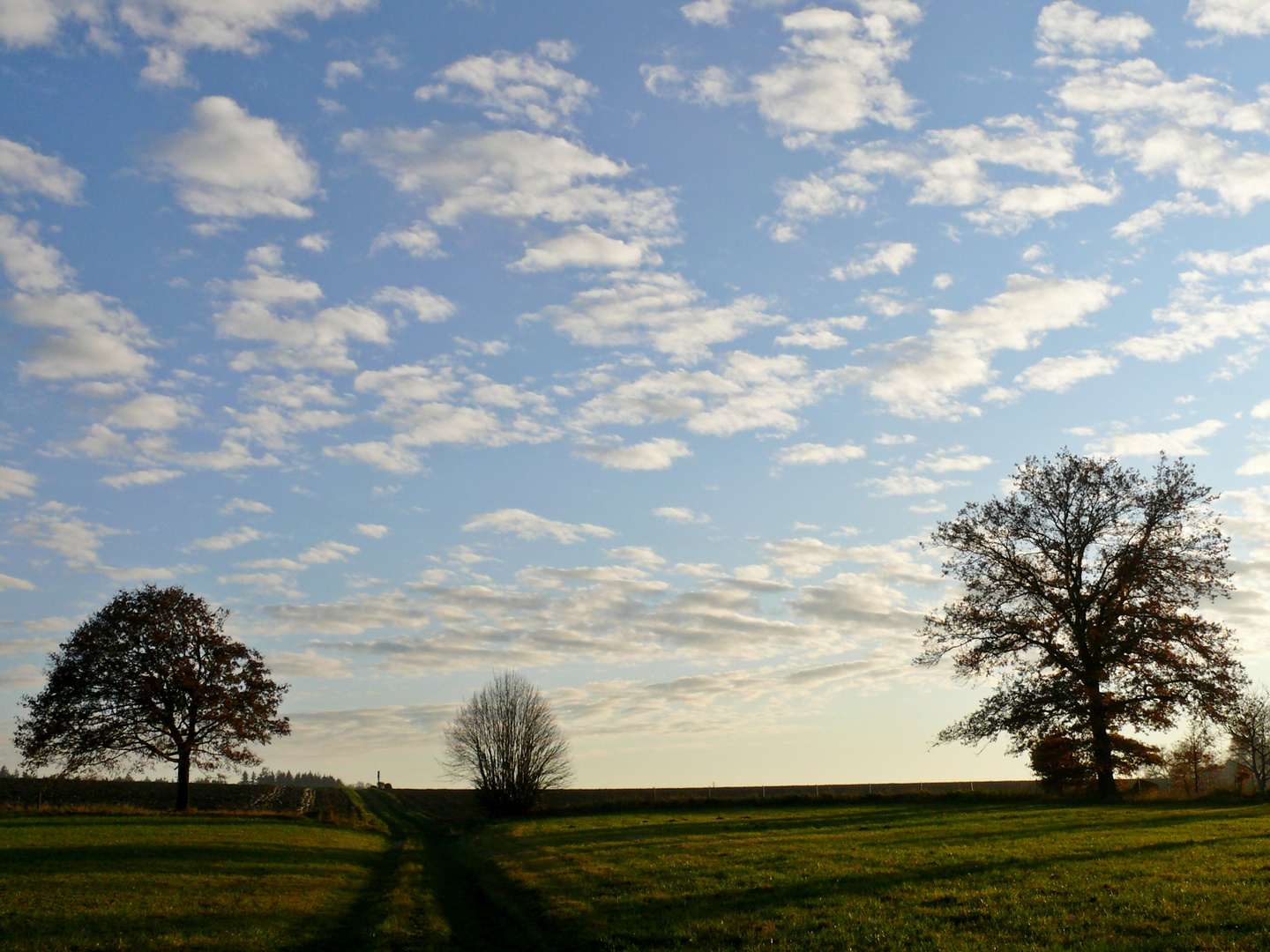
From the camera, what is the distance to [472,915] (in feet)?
66.2

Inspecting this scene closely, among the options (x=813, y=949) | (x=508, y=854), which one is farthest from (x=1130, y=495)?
(x=813, y=949)

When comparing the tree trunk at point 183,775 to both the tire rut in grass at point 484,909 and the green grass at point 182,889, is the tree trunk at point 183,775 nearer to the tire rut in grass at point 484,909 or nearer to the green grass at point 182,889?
the green grass at point 182,889

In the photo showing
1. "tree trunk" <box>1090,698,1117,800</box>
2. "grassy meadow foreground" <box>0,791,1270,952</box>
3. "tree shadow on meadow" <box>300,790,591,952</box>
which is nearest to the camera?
"grassy meadow foreground" <box>0,791,1270,952</box>

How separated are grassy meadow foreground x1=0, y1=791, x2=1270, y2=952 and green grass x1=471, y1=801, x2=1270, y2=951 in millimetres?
70

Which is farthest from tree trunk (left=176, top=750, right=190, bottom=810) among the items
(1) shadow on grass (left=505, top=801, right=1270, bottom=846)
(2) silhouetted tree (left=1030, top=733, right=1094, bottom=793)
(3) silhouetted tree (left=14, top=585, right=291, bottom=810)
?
(2) silhouetted tree (left=1030, top=733, right=1094, bottom=793)

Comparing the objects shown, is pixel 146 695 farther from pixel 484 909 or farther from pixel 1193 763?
pixel 1193 763

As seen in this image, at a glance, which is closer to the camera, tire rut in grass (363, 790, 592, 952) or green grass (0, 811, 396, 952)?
tire rut in grass (363, 790, 592, 952)

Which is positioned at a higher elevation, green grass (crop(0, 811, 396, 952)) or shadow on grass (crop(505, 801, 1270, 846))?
green grass (crop(0, 811, 396, 952))

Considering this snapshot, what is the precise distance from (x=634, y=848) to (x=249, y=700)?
127 feet

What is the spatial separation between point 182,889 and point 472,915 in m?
7.43

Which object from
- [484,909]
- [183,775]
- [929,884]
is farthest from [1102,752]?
[183,775]

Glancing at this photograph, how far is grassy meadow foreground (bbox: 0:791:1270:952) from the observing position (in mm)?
13711

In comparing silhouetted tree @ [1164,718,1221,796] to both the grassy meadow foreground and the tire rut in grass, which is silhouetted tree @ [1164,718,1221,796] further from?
the tire rut in grass

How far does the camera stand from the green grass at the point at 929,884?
12953 millimetres
